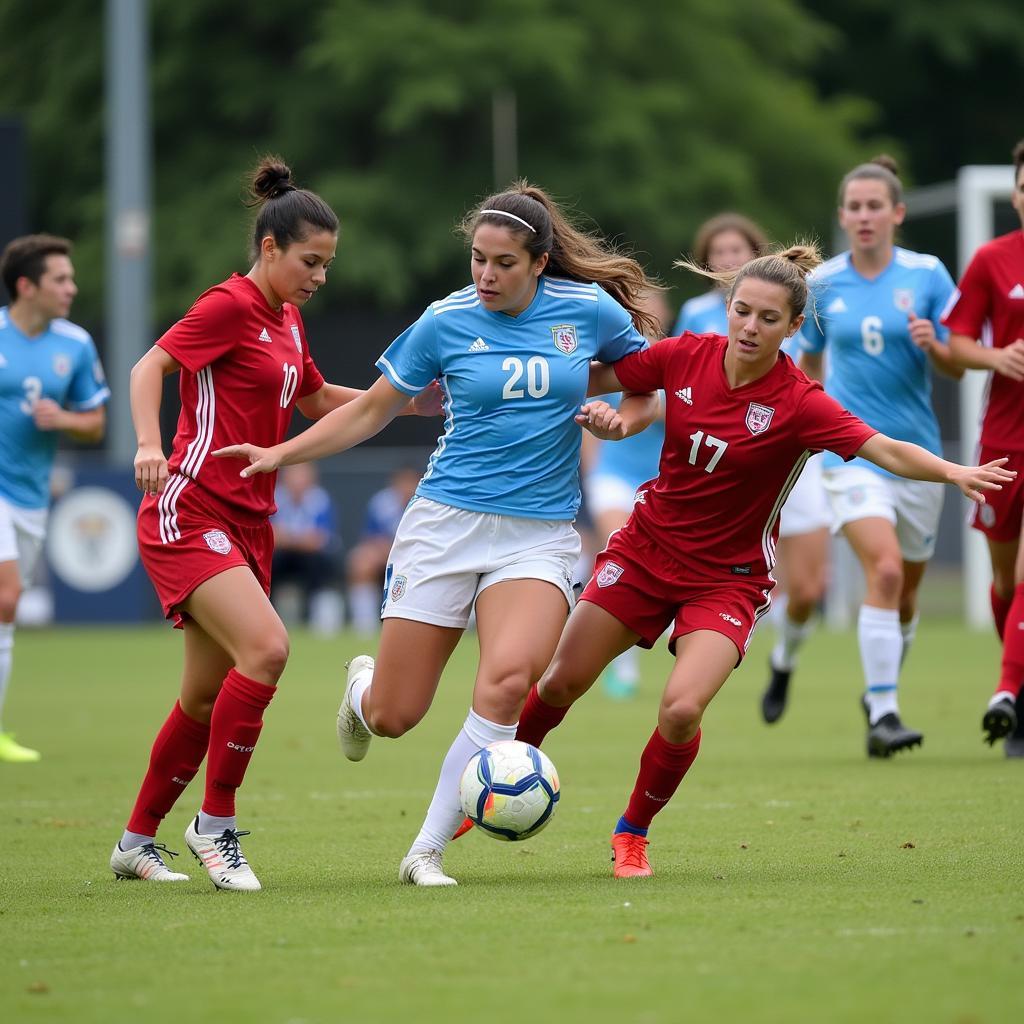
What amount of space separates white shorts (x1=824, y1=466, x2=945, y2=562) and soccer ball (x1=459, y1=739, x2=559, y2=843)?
3679mm

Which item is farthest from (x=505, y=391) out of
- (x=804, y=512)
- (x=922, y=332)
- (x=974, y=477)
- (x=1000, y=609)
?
(x=804, y=512)

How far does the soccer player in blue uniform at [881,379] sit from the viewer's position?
909 cm

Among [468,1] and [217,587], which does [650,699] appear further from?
[468,1]

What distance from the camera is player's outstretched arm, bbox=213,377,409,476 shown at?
6195 mm

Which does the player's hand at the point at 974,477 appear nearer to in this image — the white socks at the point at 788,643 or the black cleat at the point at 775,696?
the white socks at the point at 788,643

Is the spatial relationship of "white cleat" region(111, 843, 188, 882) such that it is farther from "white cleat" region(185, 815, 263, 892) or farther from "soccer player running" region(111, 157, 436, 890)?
"white cleat" region(185, 815, 263, 892)

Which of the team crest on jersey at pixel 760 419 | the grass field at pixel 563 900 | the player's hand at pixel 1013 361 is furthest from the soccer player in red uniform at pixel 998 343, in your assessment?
the team crest on jersey at pixel 760 419

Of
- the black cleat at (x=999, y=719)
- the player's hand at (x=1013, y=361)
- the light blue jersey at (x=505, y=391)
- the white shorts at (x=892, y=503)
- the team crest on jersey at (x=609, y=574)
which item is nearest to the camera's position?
the light blue jersey at (x=505, y=391)

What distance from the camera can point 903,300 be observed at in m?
9.27

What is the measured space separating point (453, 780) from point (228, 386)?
145cm

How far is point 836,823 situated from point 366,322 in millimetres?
18538

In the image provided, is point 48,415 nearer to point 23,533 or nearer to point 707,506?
point 23,533

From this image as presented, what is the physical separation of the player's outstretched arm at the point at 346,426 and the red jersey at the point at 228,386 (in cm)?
8

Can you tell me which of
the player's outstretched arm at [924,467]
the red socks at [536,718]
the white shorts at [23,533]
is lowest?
the red socks at [536,718]
